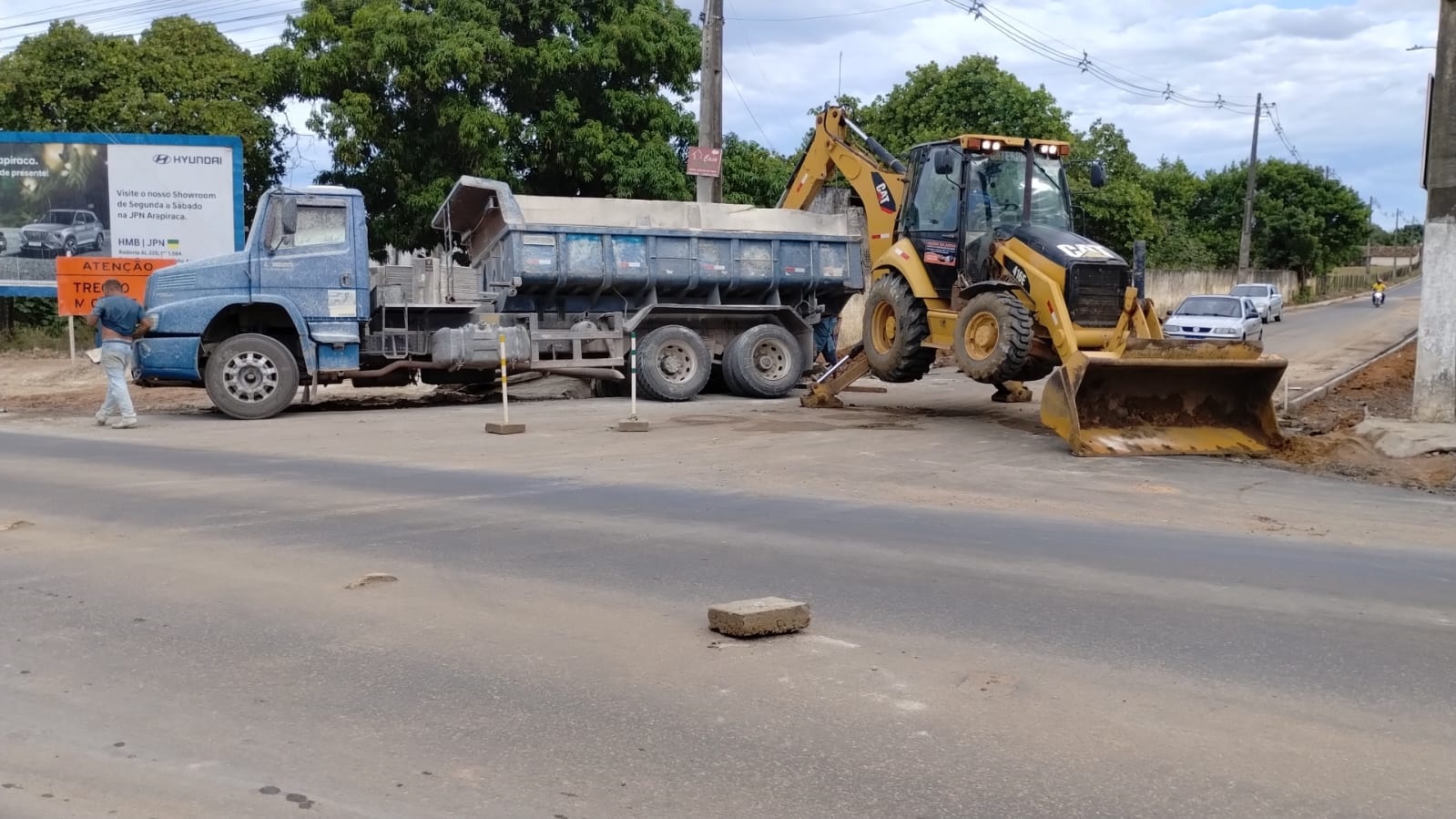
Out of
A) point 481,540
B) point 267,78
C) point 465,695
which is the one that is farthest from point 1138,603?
point 267,78

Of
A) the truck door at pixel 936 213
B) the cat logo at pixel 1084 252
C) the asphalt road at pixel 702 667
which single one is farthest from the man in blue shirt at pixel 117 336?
the cat logo at pixel 1084 252

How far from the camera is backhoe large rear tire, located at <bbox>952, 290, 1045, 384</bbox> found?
43.1 ft

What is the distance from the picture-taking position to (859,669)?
17.7 ft

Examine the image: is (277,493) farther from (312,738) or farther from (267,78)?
(267,78)

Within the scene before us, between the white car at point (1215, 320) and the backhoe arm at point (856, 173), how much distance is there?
13973mm

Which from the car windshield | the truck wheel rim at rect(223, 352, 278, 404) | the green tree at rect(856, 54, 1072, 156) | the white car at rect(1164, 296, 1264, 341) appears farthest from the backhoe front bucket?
the green tree at rect(856, 54, 1072, 156)

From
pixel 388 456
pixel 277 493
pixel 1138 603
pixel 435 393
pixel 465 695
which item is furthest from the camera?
pixel 435 393

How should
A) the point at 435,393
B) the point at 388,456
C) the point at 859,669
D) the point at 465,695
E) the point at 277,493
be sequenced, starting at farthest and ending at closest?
the point at 435,393, the point at 388,456, the point at 277,493, the point at 859,669, the point at 465,695

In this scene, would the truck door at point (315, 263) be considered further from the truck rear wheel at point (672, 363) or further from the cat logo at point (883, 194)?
the cat logo at point (883, 194)

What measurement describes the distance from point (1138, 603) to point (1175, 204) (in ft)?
194

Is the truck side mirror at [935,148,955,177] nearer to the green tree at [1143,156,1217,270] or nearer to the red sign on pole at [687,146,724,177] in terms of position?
the red sign on pole at [687,146,724,177]

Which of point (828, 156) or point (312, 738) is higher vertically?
point (828, 156)

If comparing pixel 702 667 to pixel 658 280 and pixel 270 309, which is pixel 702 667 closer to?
pixel 270 309

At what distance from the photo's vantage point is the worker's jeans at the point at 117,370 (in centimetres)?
1456
